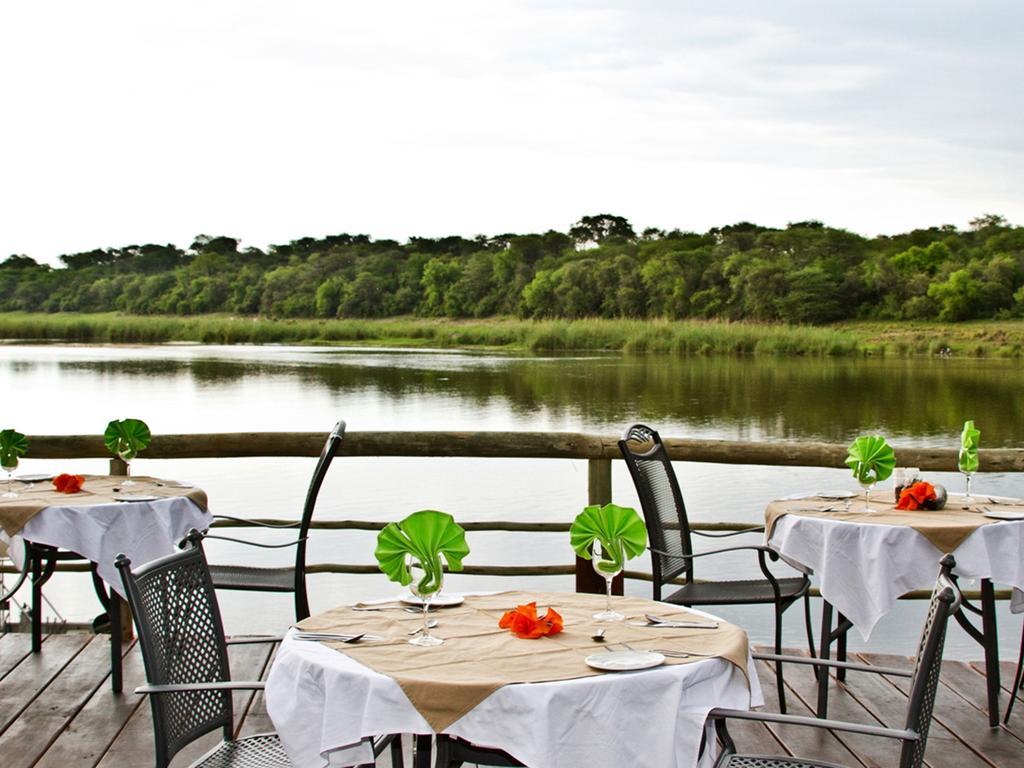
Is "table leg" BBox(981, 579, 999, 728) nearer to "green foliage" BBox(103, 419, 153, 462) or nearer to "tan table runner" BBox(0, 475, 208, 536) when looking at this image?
"tan table runner" BBox(0, 475, 208, 536)

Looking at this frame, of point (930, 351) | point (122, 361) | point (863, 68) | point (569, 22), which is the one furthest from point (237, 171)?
point (930, 351)

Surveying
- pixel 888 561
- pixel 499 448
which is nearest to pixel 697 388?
pixel 499 448

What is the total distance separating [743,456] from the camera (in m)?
5.34

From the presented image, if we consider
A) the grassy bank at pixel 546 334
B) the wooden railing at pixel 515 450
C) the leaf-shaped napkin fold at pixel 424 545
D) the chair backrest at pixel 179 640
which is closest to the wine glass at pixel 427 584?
the leaf-shaped napkin fold at pixel 424 545

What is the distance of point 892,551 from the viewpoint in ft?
13.1

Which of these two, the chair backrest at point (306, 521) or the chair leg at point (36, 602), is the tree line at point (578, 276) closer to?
the chair backrest at point (306, 521)

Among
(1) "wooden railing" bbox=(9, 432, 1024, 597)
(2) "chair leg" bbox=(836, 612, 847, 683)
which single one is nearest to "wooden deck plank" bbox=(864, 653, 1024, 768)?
(2) "chair leg" bbox=(836, 612, 847, 683)

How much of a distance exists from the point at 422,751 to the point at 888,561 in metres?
1.99

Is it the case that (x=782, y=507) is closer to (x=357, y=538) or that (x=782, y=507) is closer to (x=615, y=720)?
(x=615, y=720)

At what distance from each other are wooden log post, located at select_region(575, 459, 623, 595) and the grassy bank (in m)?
38.4

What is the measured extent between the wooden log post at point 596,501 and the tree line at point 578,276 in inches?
1563

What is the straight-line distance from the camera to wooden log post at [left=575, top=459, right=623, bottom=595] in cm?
514

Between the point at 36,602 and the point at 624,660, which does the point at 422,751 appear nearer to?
the point at 624,660

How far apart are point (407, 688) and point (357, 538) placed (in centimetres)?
1179
